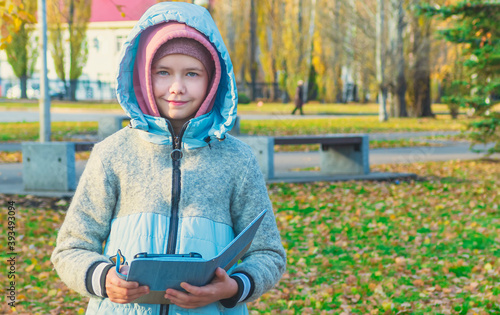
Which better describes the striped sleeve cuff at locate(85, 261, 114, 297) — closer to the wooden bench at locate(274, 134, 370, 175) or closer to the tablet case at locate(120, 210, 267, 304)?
the tablet case at locate(120, 210, 267, 304)

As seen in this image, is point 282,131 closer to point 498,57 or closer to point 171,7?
point 498,57

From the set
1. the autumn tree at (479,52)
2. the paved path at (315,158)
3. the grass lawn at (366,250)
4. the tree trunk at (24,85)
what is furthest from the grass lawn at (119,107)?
the grass lawn at (366,250)

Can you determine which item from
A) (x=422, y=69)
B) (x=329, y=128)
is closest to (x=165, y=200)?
(x=329, y=128)

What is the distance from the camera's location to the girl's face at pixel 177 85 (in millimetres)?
2082

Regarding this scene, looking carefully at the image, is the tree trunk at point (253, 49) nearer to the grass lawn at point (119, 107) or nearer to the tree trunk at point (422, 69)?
the grass lawn at point (119, 107)

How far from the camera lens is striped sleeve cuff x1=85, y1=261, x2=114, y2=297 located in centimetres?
192

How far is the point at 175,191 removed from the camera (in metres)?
2.04

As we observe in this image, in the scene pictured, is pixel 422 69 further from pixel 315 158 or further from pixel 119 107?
pixel 119 107

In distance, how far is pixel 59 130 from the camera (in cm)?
1969

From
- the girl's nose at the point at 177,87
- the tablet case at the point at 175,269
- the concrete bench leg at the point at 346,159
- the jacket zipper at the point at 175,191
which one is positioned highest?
the girl's nose at the point at 177,87

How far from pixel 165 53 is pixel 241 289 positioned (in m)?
0.75

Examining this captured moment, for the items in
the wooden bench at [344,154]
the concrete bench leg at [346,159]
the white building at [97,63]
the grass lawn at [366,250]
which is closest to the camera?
the grass lawn at [366,250]

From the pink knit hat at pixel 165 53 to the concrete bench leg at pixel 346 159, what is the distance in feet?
32.7

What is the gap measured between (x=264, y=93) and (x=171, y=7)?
152 feet
